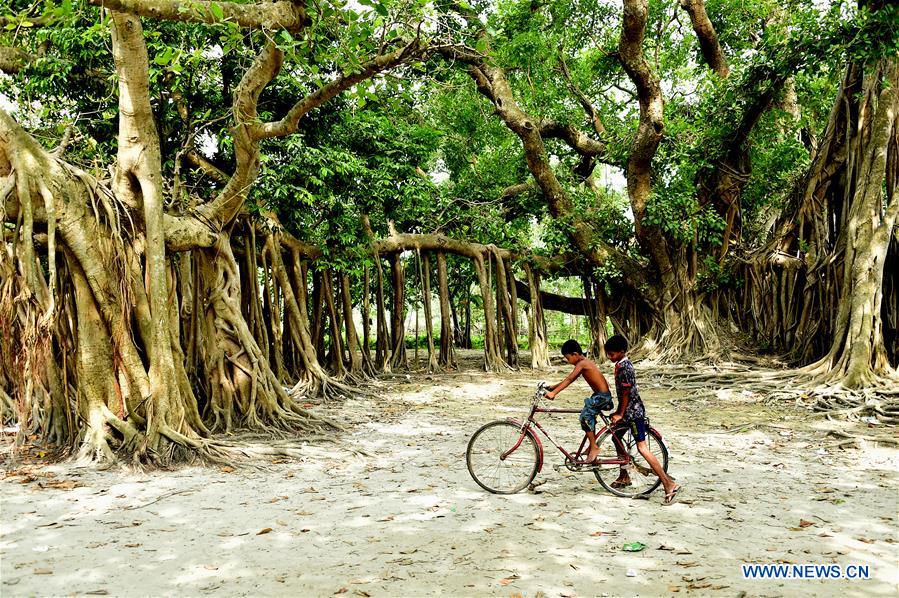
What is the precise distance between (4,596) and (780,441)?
6.19m

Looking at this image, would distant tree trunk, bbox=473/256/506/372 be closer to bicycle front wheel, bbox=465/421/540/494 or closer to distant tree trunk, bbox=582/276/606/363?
distant tree trunk, bbox=582/276/606/363

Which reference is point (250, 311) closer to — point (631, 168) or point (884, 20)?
point (631, 168)

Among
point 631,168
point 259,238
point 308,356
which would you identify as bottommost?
point 308,356

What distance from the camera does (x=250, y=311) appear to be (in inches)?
340

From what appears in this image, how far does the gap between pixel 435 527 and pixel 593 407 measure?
1.37 meters

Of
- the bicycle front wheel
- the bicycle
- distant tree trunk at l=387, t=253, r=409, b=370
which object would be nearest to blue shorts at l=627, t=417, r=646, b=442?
the bicycle

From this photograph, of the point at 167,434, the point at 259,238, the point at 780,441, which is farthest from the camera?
the point at 259,238

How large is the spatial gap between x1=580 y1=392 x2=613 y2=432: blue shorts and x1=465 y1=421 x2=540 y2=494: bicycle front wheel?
39 cm

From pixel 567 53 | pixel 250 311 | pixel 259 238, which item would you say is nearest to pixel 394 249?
pixel 259 238

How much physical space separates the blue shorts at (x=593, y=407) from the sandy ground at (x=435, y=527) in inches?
19.6

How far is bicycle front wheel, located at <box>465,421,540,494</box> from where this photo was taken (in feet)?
14.8

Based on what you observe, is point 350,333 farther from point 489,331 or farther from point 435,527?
point 435,527

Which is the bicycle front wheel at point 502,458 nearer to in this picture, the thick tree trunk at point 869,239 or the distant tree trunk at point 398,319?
the thick tree trunk at point 869,239

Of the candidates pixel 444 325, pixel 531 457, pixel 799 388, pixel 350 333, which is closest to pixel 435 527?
pixel 531 457
